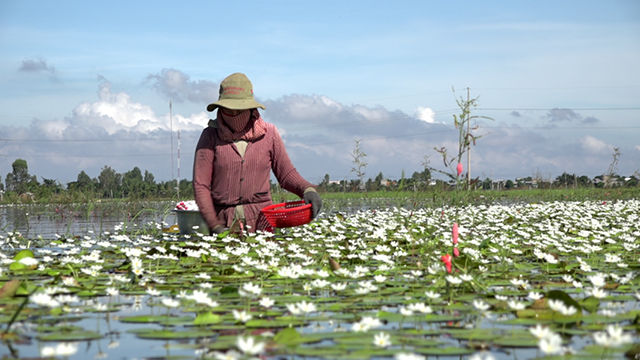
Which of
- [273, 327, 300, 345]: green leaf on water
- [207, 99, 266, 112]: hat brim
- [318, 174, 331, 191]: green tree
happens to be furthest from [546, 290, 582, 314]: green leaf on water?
[318, 174, 331, 191]: green tree

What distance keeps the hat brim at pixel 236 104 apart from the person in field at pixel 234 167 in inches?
1.8

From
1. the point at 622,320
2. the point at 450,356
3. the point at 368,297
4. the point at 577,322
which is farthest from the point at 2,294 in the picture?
the point at 622,320

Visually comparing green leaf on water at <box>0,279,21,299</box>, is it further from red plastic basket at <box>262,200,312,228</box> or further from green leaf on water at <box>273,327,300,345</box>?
red plastic basket at <box>262,200,312,228</box>

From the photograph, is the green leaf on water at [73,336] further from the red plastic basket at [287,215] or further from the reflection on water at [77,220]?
the reflection on water at [77,220]

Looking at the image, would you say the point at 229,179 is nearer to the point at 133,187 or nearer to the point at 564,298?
the point at 564,298

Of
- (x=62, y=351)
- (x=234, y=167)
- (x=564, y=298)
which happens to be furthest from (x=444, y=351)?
(x=234, y=167)

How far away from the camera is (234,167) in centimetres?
581

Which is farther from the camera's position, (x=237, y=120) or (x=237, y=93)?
(x=237, y=120)

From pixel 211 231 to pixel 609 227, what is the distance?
545cm

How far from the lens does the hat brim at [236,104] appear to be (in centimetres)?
543

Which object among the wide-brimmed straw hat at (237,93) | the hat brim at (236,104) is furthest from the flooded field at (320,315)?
the wide-brimmed straw hat at (237,93)

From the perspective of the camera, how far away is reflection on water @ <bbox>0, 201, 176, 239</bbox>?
7863mm

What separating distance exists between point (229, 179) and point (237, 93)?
34.3 inches

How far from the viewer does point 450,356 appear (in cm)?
212
